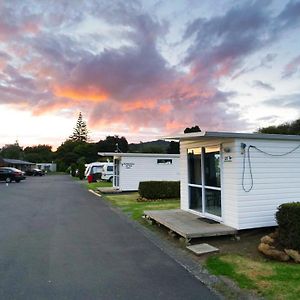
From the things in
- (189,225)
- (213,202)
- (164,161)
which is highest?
(164,161)

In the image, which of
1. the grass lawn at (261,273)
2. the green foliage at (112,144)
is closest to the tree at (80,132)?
the green foliage at (112,144)

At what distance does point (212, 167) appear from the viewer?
9531mm

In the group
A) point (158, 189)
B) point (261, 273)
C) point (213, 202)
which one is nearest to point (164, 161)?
point (158, 189)

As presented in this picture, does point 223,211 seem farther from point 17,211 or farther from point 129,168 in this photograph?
point 129,168

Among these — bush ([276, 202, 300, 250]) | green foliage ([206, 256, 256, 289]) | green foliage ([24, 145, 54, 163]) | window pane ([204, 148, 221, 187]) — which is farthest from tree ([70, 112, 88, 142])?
green foliage ([206, 256, 256, 289])

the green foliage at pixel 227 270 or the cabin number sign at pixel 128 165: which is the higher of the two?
the cabin number sign at pixel 128 165

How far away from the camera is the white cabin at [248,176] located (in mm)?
8336

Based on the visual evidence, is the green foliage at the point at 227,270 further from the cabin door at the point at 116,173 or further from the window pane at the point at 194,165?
the cabin door at the point at 116,173

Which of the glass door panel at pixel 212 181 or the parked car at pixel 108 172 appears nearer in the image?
the glass door panel at pixel 212 181

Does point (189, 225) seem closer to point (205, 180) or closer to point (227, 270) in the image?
point (205, 180)

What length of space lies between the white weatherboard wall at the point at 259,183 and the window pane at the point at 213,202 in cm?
31

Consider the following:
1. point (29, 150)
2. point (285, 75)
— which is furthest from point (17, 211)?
point (29, 150)

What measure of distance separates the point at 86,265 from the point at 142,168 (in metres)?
16.7

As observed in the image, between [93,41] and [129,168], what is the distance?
31.9 ft
